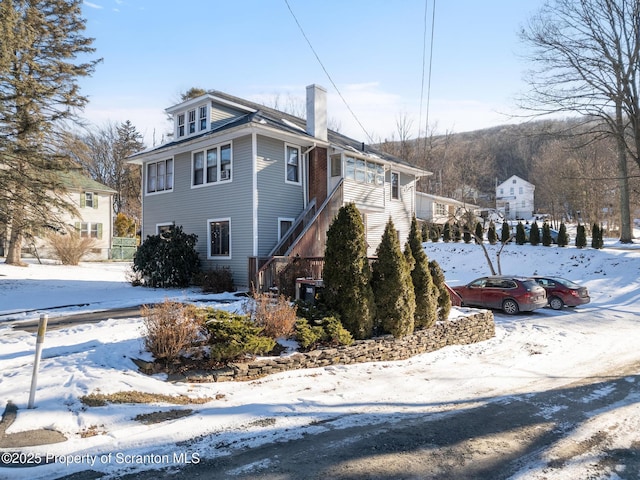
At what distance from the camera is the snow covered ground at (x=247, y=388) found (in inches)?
163

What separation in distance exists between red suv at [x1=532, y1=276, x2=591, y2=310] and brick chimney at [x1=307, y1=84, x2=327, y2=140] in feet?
36.1

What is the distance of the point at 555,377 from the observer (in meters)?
7.52

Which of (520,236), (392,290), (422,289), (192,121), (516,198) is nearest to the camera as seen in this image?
(392,290)

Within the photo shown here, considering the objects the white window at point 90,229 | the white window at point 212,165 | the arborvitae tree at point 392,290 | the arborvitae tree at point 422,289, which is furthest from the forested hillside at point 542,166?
the white window at point 90,229

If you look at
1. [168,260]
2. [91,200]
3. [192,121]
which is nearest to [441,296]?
[168,260]

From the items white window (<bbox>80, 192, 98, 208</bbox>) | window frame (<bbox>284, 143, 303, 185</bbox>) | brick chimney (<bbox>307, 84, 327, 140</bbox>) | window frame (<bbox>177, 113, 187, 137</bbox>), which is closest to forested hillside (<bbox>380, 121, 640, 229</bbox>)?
brick chimney (<bbox>307, 84, 327, 140</bbox>)

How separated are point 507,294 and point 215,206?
39.2ft

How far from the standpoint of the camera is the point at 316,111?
1827cm

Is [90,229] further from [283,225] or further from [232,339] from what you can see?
[232,339]

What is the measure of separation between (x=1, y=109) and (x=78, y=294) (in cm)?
662

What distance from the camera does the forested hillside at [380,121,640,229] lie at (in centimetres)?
3013

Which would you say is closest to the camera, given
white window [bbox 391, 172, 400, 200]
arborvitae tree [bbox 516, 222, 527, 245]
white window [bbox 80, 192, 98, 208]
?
white window [bbox 391, 172, 400, 200]

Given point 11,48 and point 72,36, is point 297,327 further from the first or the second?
point 72,36

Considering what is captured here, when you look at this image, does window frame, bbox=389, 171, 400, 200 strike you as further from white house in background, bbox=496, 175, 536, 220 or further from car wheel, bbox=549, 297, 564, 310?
white house in background, bbox=496, 175, 536, 220
